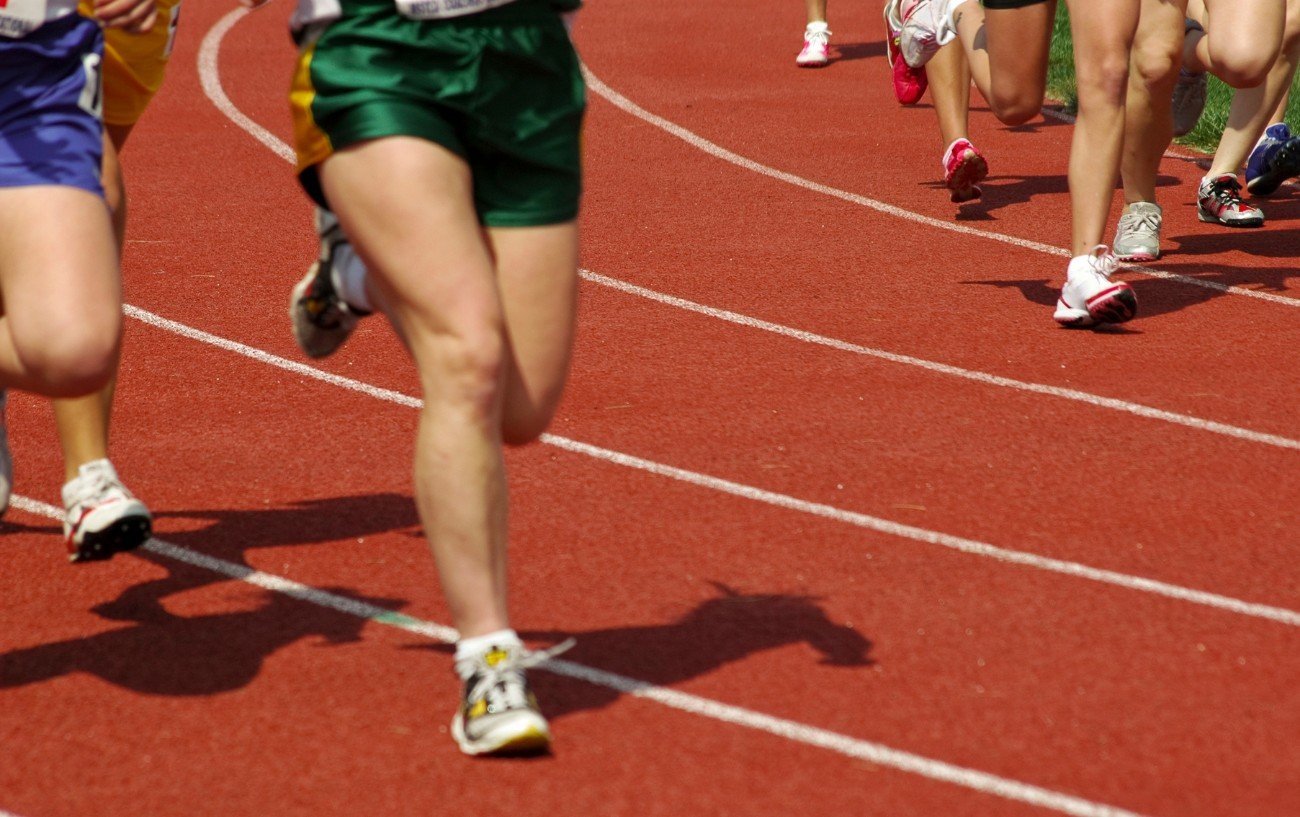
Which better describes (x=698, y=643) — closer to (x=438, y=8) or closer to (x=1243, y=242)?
(x=438, y=8)

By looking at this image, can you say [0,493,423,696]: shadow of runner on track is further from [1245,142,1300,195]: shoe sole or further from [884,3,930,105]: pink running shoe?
[884,3,930,105]: pink running shoe

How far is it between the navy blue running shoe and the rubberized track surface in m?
0.43

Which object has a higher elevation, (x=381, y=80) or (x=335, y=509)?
(x=381, y=80)

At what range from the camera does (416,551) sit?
16.1ft

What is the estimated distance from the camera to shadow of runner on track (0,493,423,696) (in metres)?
4.15

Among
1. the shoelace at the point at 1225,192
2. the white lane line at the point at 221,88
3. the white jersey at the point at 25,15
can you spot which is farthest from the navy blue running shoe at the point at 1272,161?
the white jersey at the point at 25,15

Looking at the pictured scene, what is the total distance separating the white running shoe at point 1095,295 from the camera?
22.5ft

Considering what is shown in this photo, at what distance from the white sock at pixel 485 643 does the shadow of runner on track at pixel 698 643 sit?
31 cm

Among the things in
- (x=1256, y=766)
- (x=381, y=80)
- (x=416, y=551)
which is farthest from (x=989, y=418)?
(x=381, y=80)

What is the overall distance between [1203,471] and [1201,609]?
3.82ft

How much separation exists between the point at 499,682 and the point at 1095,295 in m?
3.90

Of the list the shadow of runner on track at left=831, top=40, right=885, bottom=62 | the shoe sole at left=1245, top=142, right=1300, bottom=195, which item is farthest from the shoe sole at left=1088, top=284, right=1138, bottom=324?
the shadow of runner on track at left=831, top=40, right=885, bottom=62

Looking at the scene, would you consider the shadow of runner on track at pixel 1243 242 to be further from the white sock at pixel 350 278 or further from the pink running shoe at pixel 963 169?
the white sock at pixel 350 278

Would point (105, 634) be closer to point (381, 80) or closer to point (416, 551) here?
point (416, 551)
